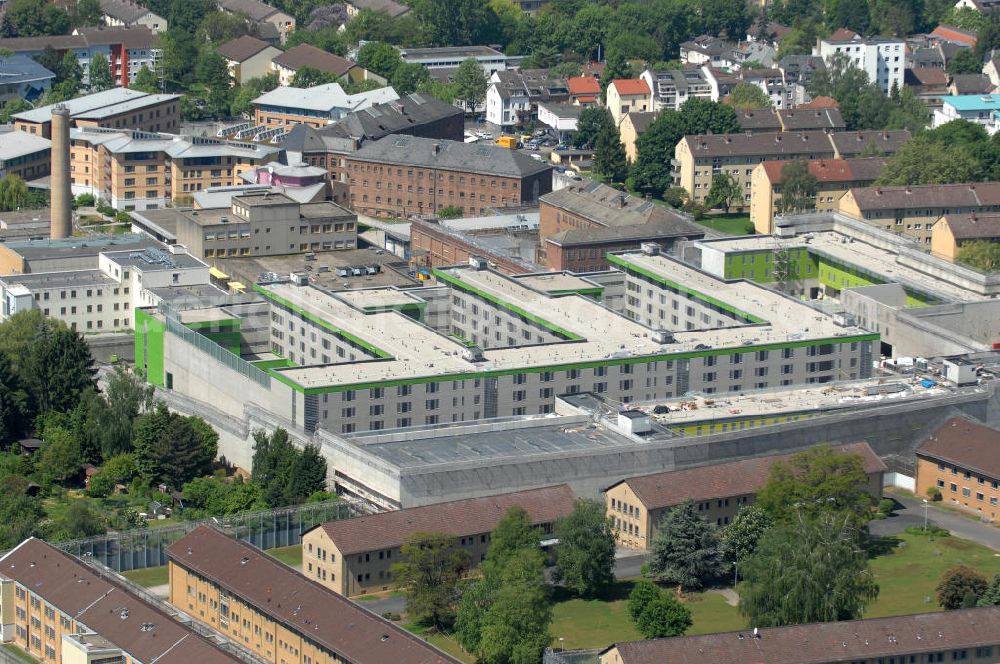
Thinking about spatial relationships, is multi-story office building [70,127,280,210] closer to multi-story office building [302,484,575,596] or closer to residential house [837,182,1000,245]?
residential house [837,182,1000,245]

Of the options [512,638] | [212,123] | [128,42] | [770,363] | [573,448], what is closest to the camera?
[512,638]

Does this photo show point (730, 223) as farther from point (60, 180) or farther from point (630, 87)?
point (60, 180)

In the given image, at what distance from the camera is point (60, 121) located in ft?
452

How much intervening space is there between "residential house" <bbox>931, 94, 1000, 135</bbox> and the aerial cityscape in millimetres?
402

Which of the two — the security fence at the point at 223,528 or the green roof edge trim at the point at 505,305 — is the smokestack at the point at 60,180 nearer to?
the green roof edge trim at the point at 505,305

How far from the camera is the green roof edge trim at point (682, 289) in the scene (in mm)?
112250

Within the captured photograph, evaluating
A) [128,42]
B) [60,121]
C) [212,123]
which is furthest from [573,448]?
[128,42]

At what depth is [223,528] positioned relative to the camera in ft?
299

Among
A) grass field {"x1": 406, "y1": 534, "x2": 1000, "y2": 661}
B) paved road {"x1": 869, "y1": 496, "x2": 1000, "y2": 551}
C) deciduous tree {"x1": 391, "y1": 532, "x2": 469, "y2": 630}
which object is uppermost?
deciduous tree {"x1": 391, "y1": 532, "x2": 469, "y2": 630}

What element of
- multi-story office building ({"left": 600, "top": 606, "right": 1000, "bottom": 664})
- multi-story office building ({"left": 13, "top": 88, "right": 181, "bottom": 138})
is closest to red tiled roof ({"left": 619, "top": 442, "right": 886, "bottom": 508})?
multi-story office building ({"left": 600, "top": 606, "right": 1000, "bottom": 664})

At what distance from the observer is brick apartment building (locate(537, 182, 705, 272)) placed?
130m

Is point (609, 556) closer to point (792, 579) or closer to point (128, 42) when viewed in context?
point (792, 579)

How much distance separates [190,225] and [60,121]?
11.2 m

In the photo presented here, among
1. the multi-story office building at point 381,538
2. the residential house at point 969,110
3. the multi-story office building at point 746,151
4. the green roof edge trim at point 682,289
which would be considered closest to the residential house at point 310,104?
the multi-story office building at point 746,151
